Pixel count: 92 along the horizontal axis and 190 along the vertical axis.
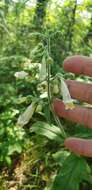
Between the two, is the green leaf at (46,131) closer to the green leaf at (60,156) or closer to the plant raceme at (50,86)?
the green leaf at (60,156)

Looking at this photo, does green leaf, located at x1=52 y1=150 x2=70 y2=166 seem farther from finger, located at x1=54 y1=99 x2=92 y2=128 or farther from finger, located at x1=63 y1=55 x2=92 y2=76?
finger, located at x1=63 y1=55 x2=92 y2=76

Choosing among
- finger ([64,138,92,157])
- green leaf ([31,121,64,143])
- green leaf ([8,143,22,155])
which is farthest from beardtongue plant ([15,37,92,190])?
green leaf ([8,143,22,155])

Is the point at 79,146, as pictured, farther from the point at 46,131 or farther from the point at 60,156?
the point at 60,156

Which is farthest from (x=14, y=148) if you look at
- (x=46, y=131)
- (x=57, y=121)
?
(x=57, y=121)

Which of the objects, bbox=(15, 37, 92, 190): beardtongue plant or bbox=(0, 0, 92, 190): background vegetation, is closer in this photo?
bbox=(15, 37, 92, 190): beardtongue plant

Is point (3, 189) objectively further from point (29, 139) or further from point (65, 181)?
point (65, 181)

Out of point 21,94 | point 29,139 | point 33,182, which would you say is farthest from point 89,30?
point 33,182

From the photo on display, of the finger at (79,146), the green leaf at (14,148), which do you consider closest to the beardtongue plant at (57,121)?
the finger at (79,146)
